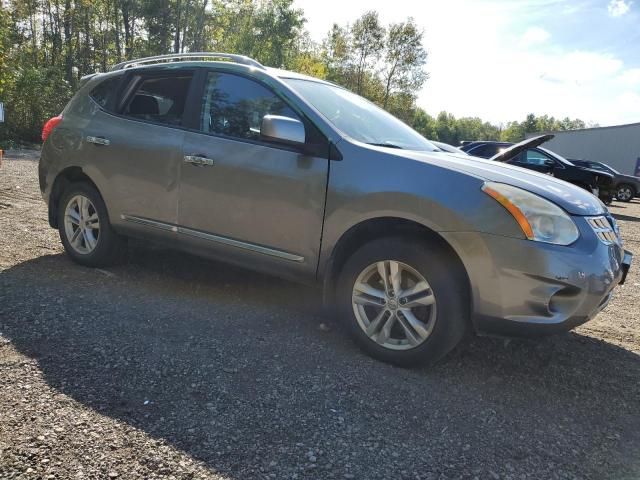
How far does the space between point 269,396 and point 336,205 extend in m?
1.22

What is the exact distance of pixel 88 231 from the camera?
4570mm

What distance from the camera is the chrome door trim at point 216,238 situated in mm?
3440

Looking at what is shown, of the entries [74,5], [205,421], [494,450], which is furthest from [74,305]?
[74,5]

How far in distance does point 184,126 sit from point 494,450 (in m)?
3.05

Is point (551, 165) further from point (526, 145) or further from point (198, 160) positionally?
point (198, 160)

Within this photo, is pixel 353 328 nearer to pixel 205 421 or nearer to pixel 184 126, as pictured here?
pixel 205 421

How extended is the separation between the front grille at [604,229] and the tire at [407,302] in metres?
0.78

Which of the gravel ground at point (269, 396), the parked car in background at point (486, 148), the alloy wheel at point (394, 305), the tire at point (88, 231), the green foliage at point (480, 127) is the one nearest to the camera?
the gravel ground at point (269, 396)

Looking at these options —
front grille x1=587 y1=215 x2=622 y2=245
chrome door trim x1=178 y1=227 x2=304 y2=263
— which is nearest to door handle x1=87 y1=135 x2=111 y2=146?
chrome door trim x1=178 y1=227 x2=304 y2=263

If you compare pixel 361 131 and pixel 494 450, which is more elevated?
pixel 361 131

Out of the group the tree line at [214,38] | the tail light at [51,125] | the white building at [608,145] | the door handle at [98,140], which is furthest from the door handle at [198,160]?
the white building at [608,145]

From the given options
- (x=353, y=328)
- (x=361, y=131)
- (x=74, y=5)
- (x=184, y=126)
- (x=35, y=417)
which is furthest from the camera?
(x=74, y=5)

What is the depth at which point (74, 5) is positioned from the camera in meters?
37.5

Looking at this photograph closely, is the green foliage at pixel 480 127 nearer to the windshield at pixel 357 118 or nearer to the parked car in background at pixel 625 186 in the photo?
the parked car in background at pixel 625 186
